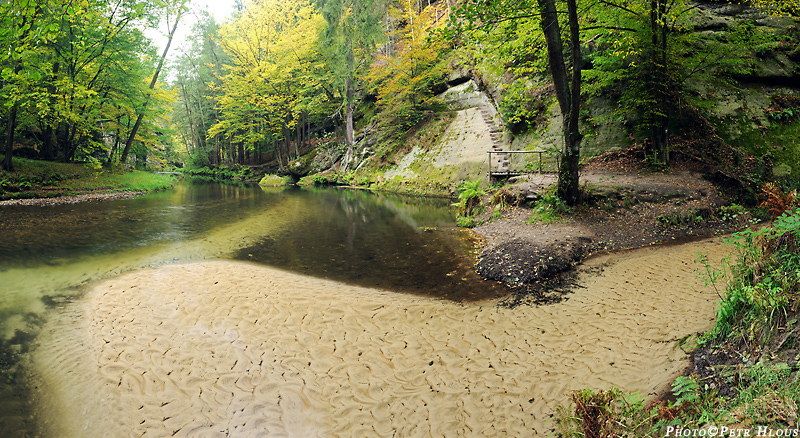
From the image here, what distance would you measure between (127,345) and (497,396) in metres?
5.07

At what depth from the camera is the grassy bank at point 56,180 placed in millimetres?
16594

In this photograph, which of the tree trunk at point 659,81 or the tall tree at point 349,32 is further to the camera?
the tall tree at point 349,32

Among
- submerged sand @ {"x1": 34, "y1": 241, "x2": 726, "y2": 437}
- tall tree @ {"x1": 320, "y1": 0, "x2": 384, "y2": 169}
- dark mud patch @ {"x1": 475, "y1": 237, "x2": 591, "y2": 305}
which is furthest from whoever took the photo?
tall tree @ {"x1": 320, "y1": 0, "x2": 384, "y2": 169}

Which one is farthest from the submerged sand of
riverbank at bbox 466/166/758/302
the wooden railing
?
the wooden railing

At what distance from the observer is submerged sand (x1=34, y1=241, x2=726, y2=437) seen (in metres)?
3.53

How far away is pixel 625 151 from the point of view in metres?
13.9

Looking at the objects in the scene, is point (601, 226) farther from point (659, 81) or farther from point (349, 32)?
point (349, 32)

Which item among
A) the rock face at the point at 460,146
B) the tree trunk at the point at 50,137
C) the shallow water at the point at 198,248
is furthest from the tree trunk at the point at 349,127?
the tree trunk at the point at 50,137

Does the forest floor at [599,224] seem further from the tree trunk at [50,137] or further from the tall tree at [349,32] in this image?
the tree trunk at [50,137]

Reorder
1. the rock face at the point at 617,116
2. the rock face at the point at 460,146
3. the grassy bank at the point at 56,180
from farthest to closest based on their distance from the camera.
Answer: the rock face at the point at 460,146
the grassy bank at the point at 56,180
the rock face at the point at 617,116

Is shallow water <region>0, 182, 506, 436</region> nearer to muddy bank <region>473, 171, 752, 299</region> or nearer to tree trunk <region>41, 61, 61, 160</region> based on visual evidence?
muddy bank <region>473, 171, 752, 299</region>

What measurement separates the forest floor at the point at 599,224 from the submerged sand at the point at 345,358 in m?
1.08

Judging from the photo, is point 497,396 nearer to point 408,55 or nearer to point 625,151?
point 625,151

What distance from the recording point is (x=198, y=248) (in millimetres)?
9742
